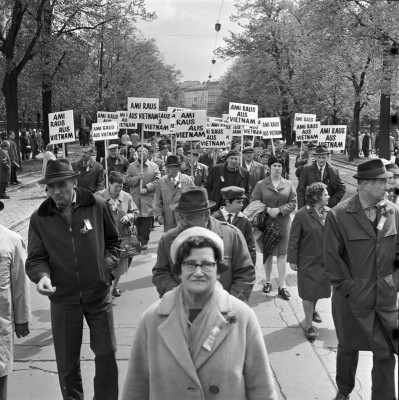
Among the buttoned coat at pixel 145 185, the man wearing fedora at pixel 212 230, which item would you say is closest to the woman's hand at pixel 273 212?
the buttoned coat at pixel 145 185

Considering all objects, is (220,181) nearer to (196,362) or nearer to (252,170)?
(252,170)

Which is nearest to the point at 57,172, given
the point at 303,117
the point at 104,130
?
the point at 104,130

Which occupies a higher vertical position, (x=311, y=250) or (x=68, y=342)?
(x=311, y=250)

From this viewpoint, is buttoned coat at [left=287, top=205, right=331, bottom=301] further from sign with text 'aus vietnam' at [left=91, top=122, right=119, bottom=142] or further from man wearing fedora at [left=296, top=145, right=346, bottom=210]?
sign with text 'aus vietnam' at [left=91, top=122, right=119, bottom=142]

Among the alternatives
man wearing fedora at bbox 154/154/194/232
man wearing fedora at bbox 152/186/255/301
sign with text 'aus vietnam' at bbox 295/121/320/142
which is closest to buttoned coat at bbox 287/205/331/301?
man wearing fedora at bbox 152/186/255/301

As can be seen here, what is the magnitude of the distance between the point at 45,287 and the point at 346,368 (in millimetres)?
2425

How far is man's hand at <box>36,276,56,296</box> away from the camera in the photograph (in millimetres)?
4285

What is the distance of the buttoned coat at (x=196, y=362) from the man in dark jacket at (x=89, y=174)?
821 cm

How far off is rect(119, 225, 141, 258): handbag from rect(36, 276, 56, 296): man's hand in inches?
136

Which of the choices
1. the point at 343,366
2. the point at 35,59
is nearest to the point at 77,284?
the point at 343,366

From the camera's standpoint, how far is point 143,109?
1447cm

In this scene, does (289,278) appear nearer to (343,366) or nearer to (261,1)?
(343,366)

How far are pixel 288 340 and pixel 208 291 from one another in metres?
3.91

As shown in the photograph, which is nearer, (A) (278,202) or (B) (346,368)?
(B) (346,368)
